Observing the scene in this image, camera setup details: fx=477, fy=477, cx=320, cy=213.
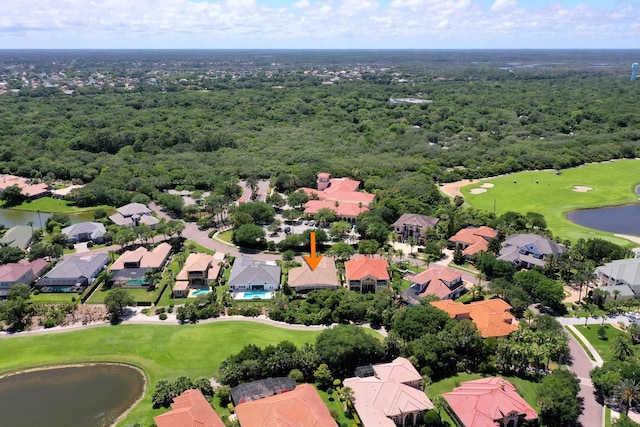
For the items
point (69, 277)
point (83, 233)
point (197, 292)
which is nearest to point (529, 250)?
point (197, 292)

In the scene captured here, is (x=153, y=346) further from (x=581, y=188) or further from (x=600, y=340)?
(x=581, y=188)

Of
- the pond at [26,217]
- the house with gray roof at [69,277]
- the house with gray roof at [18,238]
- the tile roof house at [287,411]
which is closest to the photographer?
the tile roof house at [287,411]

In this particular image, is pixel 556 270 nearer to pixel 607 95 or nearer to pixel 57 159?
pixel 57 159

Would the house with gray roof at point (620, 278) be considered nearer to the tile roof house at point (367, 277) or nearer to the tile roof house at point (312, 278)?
the tile roof house at point (367, 277)

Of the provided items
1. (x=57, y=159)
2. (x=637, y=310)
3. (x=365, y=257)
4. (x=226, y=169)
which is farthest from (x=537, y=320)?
(x=57, y=159)

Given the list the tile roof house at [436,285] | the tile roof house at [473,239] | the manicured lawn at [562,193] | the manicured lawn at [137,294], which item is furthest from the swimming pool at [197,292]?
the manicured lawn at [562,193]

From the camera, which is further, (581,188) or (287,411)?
(581,188)

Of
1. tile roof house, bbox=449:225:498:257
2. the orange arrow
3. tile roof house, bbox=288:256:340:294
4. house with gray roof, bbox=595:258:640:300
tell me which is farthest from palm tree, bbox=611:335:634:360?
the orange arrow
